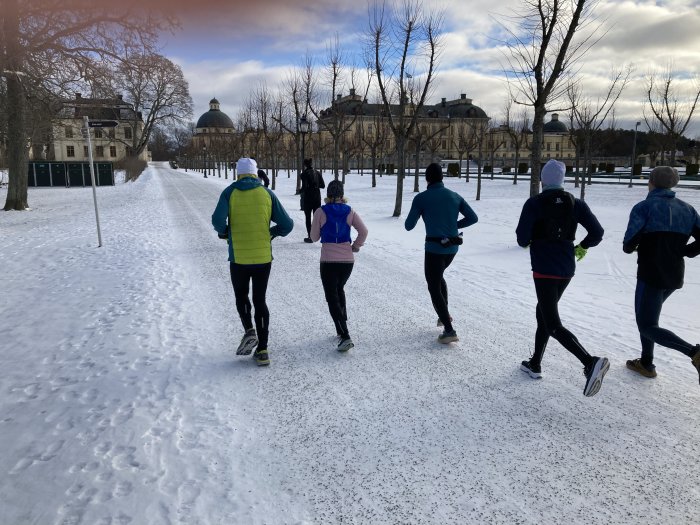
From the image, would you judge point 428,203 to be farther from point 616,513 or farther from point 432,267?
point 616,513

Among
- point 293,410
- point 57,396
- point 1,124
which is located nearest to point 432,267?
point 293,410

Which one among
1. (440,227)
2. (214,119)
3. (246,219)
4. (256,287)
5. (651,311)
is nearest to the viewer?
(651,311)

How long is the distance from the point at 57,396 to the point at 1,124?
33.2 metres

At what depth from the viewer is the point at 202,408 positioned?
145 inches

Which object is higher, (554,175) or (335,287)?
(554,175)

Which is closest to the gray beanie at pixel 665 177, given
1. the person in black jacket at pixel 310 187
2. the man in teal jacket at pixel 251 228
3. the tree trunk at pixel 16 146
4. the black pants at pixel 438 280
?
the black pants at pixel 438 280

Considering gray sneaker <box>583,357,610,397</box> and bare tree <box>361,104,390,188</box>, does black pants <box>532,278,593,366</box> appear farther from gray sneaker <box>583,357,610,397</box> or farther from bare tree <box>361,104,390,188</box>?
bare tree <box>361,104,390,188</box>

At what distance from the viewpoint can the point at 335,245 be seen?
188 inches

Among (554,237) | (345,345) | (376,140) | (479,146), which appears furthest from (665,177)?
(376,140)

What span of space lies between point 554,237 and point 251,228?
258cm

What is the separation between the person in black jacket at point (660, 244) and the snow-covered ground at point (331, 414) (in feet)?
1.93

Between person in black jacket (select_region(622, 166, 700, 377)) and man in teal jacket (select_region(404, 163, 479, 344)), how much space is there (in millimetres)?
1545

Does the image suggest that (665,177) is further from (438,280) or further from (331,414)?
(331,414)

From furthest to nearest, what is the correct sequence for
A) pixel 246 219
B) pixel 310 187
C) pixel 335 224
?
pixel 310 187
pixel 335 224
pixel 246 219
